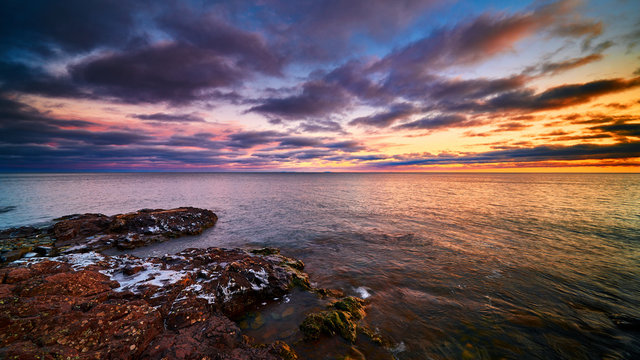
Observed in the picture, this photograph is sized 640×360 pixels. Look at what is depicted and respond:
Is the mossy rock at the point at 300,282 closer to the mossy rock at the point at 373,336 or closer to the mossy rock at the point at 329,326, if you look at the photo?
the mossy rock at the point at 329,326

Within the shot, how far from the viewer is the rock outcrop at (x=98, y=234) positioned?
15034 millimetres

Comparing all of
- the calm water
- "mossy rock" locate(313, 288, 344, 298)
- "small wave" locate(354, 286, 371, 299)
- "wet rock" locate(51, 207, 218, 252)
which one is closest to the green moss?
"mossy rock" locate(313, 288, 344, 298)

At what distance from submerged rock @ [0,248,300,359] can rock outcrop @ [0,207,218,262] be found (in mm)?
7081

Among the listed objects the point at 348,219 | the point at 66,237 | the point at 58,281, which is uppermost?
the point at 58,281

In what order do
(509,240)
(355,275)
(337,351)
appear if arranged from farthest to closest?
(509,240)
(355,275)
(337,351)

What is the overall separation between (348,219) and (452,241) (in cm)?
1244

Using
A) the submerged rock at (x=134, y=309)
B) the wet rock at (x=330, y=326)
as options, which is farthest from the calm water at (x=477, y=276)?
the submerged rock at (x=134, y=309)

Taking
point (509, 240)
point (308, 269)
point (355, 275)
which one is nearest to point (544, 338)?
point (355, 275)

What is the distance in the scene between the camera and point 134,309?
6770mm

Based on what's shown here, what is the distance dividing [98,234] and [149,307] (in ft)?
60.7

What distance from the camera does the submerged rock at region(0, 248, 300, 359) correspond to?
17.4 feet

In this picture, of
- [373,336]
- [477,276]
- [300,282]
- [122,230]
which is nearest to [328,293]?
[300,282]

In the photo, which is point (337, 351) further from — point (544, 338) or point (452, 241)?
point (452, 241)

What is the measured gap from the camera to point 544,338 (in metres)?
7.91
